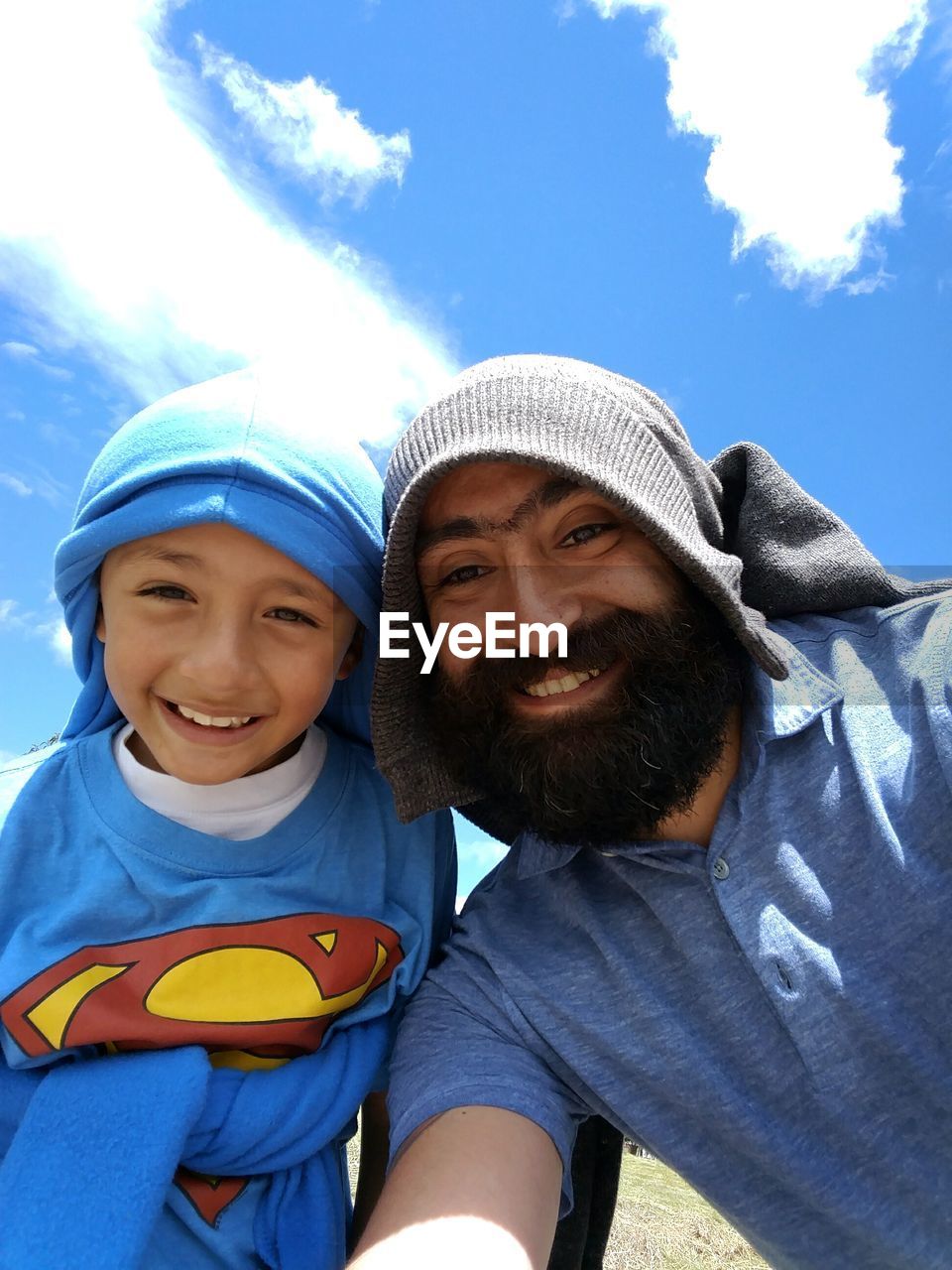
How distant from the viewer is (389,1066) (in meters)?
2.04

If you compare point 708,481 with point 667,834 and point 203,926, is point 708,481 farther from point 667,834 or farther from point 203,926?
point 203,926

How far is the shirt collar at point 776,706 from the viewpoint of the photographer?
1.97 m

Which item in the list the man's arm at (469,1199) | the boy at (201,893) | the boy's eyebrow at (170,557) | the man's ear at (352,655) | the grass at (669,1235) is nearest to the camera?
the man's arm at (469,1199)

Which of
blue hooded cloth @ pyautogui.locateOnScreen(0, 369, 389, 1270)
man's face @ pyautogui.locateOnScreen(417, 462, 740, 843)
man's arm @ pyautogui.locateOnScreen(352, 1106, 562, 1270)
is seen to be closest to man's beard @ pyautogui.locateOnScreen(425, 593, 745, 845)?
man's face @ pyautogui.locateOnScreen(417, 462, 740, 843)

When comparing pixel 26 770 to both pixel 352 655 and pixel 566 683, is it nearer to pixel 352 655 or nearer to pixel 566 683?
pixel 352 655

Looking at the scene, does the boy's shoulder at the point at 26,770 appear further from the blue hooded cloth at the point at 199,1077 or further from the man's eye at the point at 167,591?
the man's eye at the point at 167,591

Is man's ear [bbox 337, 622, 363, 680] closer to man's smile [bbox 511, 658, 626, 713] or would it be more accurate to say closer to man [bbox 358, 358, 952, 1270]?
man [bbox 358, 358, 952, 1270]

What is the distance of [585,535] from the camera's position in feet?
6.67

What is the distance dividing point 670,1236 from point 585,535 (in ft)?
8.97

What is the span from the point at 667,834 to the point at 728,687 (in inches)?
14.7

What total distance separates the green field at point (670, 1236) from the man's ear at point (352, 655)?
2.06 meters

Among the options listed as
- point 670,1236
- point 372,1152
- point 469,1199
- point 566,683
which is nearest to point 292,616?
point 566,683

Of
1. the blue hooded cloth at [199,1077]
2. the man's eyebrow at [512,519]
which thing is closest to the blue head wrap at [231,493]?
the blue hooded cloth at [199,1077]

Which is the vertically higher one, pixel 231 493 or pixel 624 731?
pixel 231 493
